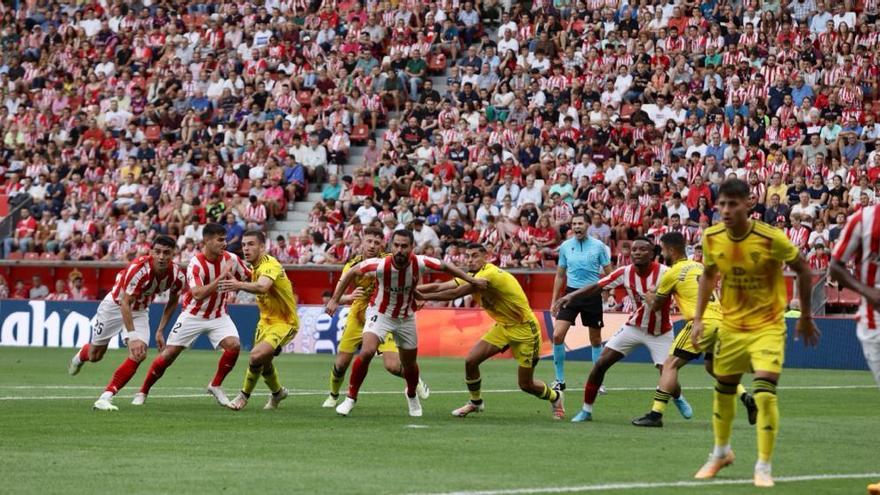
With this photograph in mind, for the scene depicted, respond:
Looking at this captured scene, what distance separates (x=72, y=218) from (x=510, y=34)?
42.3ft

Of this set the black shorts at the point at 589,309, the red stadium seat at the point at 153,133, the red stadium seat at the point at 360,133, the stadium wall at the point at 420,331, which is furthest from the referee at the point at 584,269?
the red stadium seat at the point at 153,133

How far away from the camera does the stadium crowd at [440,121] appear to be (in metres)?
30.8

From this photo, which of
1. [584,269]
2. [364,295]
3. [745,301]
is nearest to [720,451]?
[745,301]

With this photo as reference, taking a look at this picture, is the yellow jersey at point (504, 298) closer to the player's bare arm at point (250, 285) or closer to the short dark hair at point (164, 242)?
the player's bare arm at point (250, 285)

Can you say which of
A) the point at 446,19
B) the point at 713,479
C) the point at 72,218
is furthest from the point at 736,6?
the point at 713,479

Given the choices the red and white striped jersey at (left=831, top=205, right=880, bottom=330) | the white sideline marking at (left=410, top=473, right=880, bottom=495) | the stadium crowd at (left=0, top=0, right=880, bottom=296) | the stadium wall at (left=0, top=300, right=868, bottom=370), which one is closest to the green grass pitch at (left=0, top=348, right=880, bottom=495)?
the white sideline marking at (left=410, top=473, right=880, bottom=495)

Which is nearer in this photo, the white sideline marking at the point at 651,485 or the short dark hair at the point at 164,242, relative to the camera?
the white sideline marking at the point at 651,485

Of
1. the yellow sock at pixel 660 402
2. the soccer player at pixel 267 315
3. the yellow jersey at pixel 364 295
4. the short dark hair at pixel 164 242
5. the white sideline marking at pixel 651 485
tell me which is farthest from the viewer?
the yellow jersey at pixel 364 295

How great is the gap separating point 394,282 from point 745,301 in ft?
19.9

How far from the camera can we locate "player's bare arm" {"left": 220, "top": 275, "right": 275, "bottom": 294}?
16547mm

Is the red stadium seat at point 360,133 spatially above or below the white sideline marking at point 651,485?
below

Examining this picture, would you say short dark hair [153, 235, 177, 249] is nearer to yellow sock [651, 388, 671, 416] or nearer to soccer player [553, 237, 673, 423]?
soccer player [553, 237, 673, 423]

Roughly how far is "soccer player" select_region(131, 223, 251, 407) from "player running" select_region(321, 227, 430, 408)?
1.26 m

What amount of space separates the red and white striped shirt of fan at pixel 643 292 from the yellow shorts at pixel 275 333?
3821 mm
